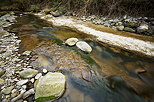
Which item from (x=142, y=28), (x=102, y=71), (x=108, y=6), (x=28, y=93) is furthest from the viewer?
(x=108, y=6)

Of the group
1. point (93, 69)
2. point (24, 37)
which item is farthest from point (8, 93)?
point (24, 37)

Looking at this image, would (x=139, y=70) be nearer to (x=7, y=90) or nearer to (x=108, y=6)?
(x=7, y=90)

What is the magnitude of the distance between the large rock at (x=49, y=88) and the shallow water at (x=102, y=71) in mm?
123

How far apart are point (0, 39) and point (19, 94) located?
2.95m

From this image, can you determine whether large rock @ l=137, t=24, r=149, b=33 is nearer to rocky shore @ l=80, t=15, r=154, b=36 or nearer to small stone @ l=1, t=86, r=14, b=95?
rocky shore @ l=80, t=15, r=154, b=36

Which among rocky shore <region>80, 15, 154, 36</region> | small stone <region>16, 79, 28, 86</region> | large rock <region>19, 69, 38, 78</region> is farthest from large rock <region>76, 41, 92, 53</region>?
rocky shore <region>80, 15, 154, 36</region>

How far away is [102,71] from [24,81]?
1556 mm

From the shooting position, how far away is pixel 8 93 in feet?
5.22

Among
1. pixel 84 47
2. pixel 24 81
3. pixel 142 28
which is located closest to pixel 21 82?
pixel 24 81

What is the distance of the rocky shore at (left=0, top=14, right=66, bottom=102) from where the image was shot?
1.53 meters

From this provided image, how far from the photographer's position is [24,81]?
1.82 m

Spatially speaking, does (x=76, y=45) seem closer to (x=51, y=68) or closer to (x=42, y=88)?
(x=51, y=68)

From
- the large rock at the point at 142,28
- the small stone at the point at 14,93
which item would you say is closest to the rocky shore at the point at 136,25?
the large rock at the point at 142,28

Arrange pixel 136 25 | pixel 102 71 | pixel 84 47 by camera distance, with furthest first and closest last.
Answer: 1. pixel 136 25
2. pixel 84 47
3. pixel 102 71
